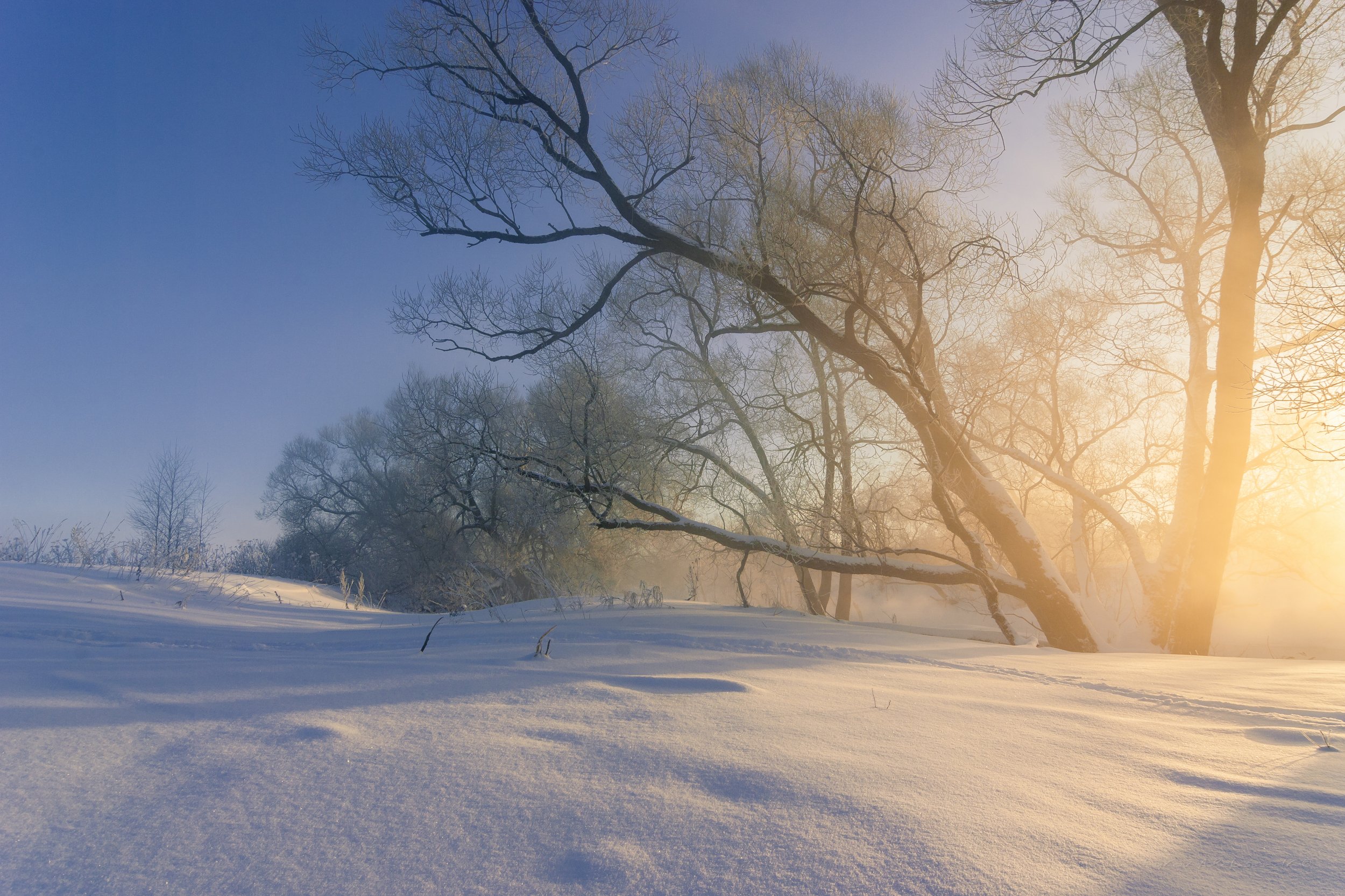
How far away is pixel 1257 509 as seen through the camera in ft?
36.1

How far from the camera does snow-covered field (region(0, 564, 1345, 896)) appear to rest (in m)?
1.01

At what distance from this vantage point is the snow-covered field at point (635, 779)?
1.01m

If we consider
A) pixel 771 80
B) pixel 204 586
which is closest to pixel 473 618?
pixel 204 586

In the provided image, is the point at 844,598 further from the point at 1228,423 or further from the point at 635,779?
the point at 635,779

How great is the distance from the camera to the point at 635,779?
134 centimetres

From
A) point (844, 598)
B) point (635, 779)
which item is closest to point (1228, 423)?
point (844, 598)

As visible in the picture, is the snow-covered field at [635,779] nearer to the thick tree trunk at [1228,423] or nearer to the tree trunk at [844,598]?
the thick tree trunk at [1228,423]

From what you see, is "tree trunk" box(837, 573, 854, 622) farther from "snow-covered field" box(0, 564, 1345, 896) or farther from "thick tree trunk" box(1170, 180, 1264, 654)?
"snow-covered field" box(0, 564, 1345, 896)

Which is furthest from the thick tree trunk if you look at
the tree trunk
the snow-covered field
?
the tree trunk

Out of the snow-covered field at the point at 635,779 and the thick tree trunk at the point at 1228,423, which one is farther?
the thick tree trunk at the point at 1228,423

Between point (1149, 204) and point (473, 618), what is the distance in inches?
414

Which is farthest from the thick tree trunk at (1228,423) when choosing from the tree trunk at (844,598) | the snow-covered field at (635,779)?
the tree trunk at (844,598)

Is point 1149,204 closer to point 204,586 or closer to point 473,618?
point 473,618

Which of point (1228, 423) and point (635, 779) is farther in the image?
point (1228, 423)
